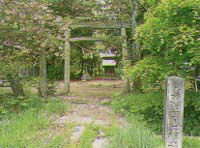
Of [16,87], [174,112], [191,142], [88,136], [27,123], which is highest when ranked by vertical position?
[16,87]

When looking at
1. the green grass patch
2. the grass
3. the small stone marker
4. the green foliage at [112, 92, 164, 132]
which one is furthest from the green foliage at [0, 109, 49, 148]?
the small stone marker

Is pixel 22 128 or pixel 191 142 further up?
pixel 22 128

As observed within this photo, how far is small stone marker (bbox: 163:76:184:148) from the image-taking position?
381 centimetres

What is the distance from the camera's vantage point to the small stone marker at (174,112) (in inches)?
150

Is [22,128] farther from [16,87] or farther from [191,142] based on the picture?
[191,142]

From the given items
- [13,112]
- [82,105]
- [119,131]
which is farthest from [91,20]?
[119,131]

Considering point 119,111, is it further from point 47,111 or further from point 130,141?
point 130,141

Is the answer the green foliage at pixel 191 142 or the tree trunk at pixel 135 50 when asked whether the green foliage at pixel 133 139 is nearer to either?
the green foliage at pixel 191 142

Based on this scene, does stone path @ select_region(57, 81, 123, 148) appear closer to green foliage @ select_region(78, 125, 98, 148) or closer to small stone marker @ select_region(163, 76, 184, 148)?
green foliage @ select_region(78, 125, 98, 148)

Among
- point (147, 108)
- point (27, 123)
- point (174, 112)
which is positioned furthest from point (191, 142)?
point (27, 123)

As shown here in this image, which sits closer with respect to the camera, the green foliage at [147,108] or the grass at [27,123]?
the grass at [27,123]

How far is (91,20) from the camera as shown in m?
7.66

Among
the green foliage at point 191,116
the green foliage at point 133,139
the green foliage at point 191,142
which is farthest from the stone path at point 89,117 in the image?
the green foliage at point 191,116

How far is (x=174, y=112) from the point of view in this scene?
3.81m
